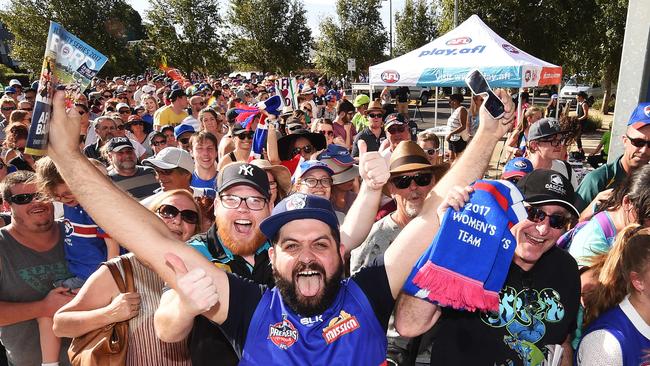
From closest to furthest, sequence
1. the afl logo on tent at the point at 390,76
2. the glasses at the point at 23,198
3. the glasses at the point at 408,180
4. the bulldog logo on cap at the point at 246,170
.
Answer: the bulldog logo on cap at the point at 246,170 < the glasses at the point at 23,198 < the glasses at the point at 408,180 < the afl logo on tent at the point at 390,76

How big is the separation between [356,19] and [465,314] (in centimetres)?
3712

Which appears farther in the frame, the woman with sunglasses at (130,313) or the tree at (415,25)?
the tree at (415,25)

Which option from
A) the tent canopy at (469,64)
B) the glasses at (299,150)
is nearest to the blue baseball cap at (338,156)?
the glasses at (299,150)

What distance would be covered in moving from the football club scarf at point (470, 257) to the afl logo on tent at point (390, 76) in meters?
9.04

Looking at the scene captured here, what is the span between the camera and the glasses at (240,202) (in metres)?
2.78

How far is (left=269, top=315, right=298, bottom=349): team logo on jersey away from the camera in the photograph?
188cm

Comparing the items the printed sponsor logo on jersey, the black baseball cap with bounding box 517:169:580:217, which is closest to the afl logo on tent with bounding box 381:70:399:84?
the printed sponsor logo on jersey

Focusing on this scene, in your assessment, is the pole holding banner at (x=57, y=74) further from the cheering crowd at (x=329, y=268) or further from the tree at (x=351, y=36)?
the tree at (x=351, y=36)

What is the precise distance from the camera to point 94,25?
3572 centimetres

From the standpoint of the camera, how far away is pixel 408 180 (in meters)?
3.63

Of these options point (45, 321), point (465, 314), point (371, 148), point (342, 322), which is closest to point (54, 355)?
point (45, 321)

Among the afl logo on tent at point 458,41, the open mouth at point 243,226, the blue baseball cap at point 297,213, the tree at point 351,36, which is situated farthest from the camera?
the tree at point 351,36

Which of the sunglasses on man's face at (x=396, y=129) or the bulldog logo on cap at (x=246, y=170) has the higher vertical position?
the bulldog logo on cap at (x=246, y=170)

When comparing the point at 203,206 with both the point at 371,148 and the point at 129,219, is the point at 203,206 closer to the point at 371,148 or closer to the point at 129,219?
the point at 129,219
